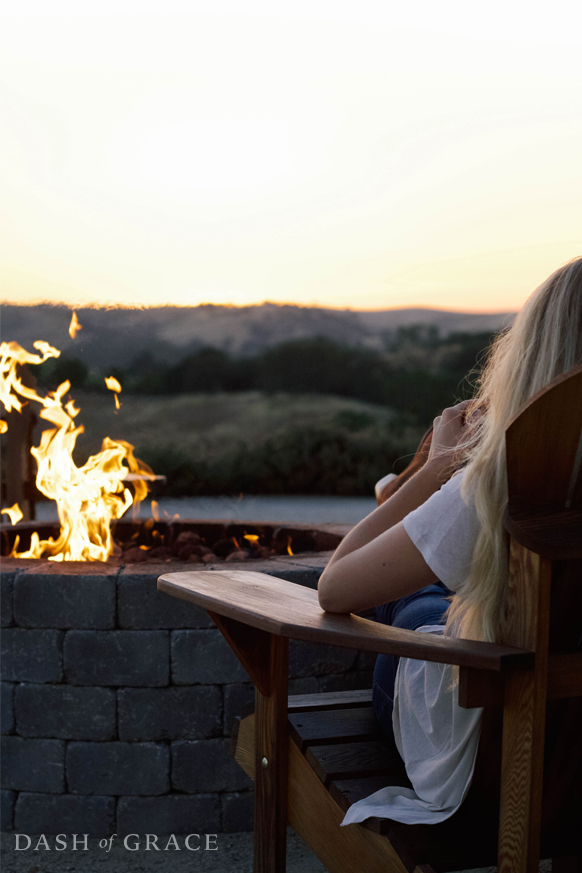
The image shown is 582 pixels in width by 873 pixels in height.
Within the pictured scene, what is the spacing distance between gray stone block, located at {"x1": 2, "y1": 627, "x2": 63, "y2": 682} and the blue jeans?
4.41 feet

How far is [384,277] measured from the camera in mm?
16781

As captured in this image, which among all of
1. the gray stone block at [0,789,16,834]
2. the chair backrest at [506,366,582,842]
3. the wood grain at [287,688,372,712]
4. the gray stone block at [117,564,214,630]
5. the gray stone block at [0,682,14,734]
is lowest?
the gray stone block at [0,789,16,834]

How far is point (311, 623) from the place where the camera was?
1.29m

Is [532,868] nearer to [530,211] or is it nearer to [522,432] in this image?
[522,432]

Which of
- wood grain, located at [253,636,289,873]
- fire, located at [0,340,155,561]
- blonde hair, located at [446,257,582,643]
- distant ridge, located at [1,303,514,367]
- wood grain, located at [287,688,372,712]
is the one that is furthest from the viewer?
distant ridge, located at [1,303,514,367]

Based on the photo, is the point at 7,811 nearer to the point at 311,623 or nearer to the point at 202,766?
the point at 202,766

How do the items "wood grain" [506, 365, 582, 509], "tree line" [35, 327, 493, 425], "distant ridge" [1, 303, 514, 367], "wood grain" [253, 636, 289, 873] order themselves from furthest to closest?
"tree line" [35, 327, 493, 425], "distant ridge" [1, 303, 514, 367], "wood grain" [253, 636, 289, 873], "wood grain" [506, 365, 582, 509]

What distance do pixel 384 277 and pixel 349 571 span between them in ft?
52.4

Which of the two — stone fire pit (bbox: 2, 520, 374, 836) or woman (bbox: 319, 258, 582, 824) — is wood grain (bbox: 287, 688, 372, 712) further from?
stone fire pit (bbox: 2, 520, 374, 836)

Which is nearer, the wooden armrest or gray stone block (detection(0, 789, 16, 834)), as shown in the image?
the wooden armrest

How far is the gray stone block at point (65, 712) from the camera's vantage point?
264 cm

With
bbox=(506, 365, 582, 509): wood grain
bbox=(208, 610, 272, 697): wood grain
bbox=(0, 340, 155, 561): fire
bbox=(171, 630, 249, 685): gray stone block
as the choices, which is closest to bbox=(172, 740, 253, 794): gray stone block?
bbox=(171, 630, 249, 685): gray stone block

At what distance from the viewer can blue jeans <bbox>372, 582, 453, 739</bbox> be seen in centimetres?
164

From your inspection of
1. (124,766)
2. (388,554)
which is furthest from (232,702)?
(388,554)
